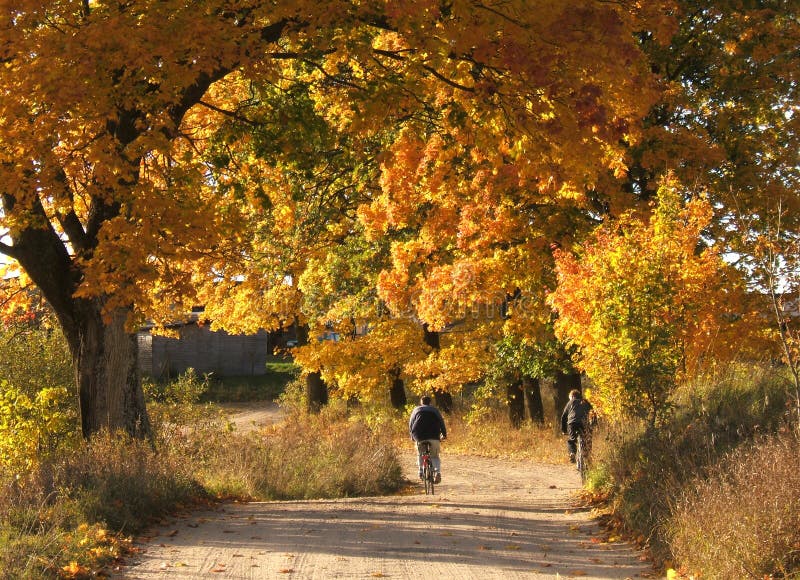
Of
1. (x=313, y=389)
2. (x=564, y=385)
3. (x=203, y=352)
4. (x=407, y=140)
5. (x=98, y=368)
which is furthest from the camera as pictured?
(x=203, y=352)

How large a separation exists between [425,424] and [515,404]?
14.9 metres

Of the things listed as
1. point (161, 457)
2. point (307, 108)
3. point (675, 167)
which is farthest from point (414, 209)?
point (161, 457)

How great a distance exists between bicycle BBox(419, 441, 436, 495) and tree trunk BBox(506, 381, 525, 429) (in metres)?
13.8

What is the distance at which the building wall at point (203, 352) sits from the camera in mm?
51969

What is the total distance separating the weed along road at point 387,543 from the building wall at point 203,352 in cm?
3755

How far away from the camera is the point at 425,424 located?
1738cm

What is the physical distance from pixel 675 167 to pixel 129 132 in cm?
1156

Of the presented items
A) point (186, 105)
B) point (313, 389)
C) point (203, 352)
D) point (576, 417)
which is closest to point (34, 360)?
point (186, 105)

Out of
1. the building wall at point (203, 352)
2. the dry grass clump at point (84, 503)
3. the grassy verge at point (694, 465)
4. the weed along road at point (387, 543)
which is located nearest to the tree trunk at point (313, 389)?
the building wall at point (203, 352)

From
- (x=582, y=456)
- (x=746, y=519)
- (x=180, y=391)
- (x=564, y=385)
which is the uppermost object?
(x=180, y=391)

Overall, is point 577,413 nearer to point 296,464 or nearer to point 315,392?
point 296,464

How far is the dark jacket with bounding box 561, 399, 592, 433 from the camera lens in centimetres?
1809

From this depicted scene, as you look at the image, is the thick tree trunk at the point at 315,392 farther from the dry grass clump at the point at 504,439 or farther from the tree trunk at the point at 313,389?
the dry grass clump at the point at 504,439

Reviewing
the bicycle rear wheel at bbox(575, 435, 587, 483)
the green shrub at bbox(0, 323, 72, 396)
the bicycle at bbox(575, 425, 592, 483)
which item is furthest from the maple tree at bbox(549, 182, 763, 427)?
the green shrub at bbox(0, 323, 72, 396)
